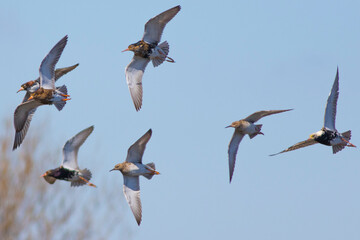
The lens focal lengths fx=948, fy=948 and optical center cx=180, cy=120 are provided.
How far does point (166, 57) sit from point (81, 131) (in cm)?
240

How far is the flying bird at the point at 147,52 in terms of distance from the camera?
1897cm

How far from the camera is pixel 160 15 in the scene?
741 inches

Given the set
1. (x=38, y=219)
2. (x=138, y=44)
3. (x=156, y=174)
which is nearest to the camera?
(x=156, y=174)

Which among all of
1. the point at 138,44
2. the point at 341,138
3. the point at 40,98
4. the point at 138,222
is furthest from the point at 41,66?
the point at 341,138

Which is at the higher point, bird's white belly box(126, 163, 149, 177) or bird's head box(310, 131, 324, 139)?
bird's head box(310, 131, 324, 139)

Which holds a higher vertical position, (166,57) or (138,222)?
(166,57)

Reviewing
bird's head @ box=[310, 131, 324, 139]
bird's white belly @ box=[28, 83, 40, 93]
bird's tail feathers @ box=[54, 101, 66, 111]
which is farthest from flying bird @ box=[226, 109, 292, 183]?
bird's white belly @ box=[28, 83, 40, 93]

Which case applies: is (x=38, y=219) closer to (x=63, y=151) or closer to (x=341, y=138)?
(x=63, y=151)

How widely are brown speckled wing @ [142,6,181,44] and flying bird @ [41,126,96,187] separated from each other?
2.29 meters

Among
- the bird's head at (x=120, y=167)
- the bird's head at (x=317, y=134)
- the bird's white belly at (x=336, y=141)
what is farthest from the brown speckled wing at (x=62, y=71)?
the bird's white belly at (x=336, y=141)

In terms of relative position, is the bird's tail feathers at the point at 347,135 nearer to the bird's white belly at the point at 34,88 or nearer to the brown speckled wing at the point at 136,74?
the brown speckled wing at the point at 136,74

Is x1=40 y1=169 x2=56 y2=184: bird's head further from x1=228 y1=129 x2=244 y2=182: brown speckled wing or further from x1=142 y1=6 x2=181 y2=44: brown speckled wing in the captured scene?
x1=228 y1=129 x2=244 y2=182: brown speckled wing

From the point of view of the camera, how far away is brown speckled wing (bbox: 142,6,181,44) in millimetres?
18828

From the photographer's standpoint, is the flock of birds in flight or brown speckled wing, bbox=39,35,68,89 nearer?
the flock of birds in flight
